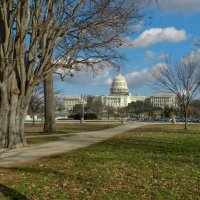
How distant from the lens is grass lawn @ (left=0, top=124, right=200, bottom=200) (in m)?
7.86

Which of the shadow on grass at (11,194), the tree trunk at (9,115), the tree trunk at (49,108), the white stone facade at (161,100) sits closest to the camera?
the shadow on grass at (11,194)

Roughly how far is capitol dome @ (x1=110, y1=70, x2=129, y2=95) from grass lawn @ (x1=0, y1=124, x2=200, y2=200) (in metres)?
128

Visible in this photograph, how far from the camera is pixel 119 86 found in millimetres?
145125

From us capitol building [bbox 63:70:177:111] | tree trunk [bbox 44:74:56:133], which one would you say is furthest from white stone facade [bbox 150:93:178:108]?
tree trunk [bbox 44:74:56:133]

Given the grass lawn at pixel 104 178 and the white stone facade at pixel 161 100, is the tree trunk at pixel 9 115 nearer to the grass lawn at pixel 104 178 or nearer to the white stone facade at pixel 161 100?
the grass lawn at pixel 104 178

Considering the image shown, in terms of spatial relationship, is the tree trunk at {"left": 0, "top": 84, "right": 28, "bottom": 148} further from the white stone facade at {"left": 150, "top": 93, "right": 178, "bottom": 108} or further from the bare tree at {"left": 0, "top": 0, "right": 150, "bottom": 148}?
the white stone facade at {"left": 150, "top": 93, "right": 178, "bottom": 108}

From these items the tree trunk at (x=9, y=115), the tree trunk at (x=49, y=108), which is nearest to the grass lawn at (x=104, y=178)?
the tree trunk at (x=9, y=115)

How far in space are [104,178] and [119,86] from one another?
447 feet

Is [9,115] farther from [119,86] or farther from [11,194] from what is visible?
[119,86]

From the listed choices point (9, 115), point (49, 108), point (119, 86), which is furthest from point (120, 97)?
point (9, 115)

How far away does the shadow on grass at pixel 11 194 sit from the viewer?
24.0ft

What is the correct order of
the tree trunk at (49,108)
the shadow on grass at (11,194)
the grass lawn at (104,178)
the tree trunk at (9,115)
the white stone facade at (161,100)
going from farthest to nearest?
the white stone facade at (161,100) < the tree trunk at (49,108) < the tree trunk at (9,115) < the grass lawn at (104,178) < the shadow on grass at (11,194)

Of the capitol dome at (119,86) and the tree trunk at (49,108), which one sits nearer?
the tree trunk at (49,108)

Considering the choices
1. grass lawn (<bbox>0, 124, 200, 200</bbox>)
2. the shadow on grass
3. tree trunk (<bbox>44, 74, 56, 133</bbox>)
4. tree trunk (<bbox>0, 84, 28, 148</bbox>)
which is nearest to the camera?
the shadow on grass
